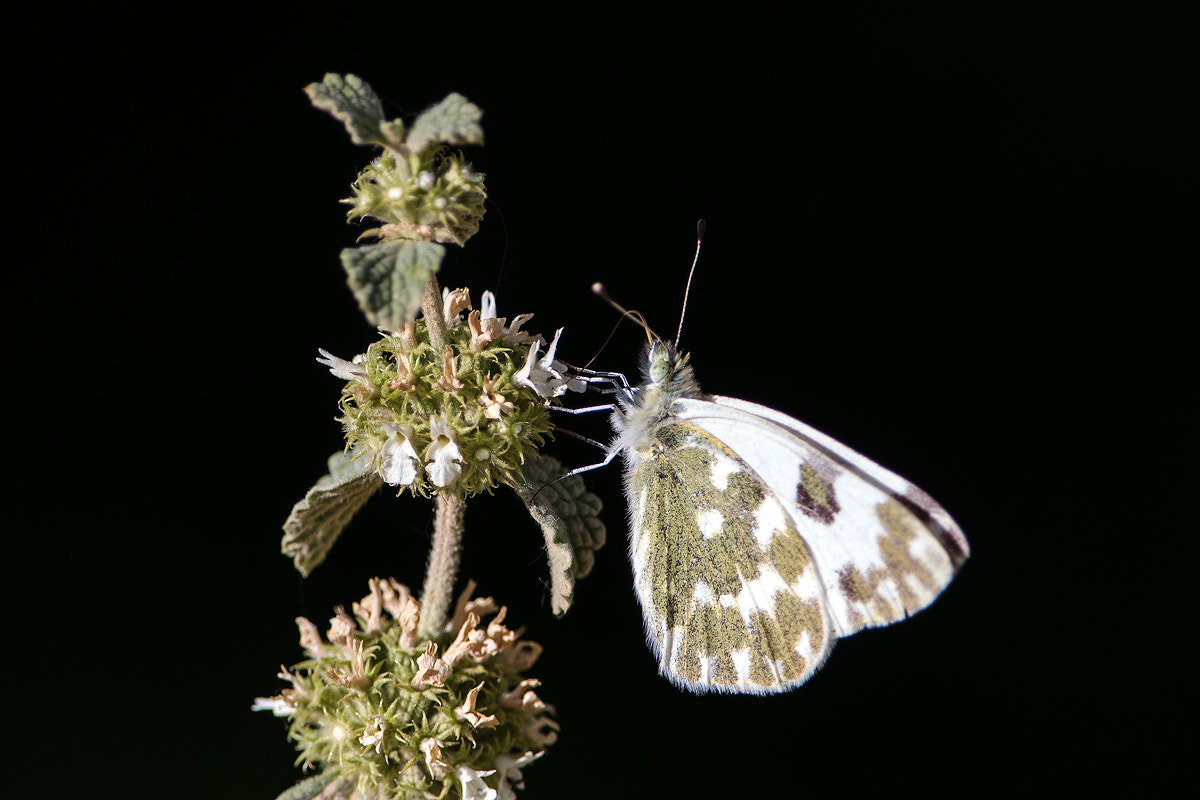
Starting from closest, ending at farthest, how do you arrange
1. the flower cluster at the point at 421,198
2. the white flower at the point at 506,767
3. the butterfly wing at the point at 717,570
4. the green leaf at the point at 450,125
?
the green leaf at the point at 450,125
the flower cluster at the point at 421,198
the white flower at the point at 506,767
the butterfly wing at the point at 717,570

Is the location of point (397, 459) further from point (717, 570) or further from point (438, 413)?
point (717, 570)

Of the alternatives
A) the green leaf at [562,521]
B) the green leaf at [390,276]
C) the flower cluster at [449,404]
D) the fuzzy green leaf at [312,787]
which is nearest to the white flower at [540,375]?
the flower cluster at [449,404]

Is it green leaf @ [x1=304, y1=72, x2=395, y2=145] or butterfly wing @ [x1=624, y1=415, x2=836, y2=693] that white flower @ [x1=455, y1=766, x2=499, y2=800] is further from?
green leaf @ [x1=304, y1=72, x2=395, y2=145]

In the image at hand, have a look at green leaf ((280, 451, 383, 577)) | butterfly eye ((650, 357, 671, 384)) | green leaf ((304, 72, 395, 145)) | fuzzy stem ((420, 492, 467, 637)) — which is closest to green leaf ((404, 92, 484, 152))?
green leaf ((304, 72, 395, 145))

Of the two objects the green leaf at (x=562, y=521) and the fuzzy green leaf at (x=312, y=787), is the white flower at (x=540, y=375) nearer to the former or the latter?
the green leaf at (x=562, y=521)

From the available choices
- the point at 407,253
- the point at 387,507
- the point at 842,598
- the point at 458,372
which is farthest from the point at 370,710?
the point at 387,507

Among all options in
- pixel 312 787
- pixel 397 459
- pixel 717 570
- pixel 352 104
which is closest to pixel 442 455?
pixel 397 459
